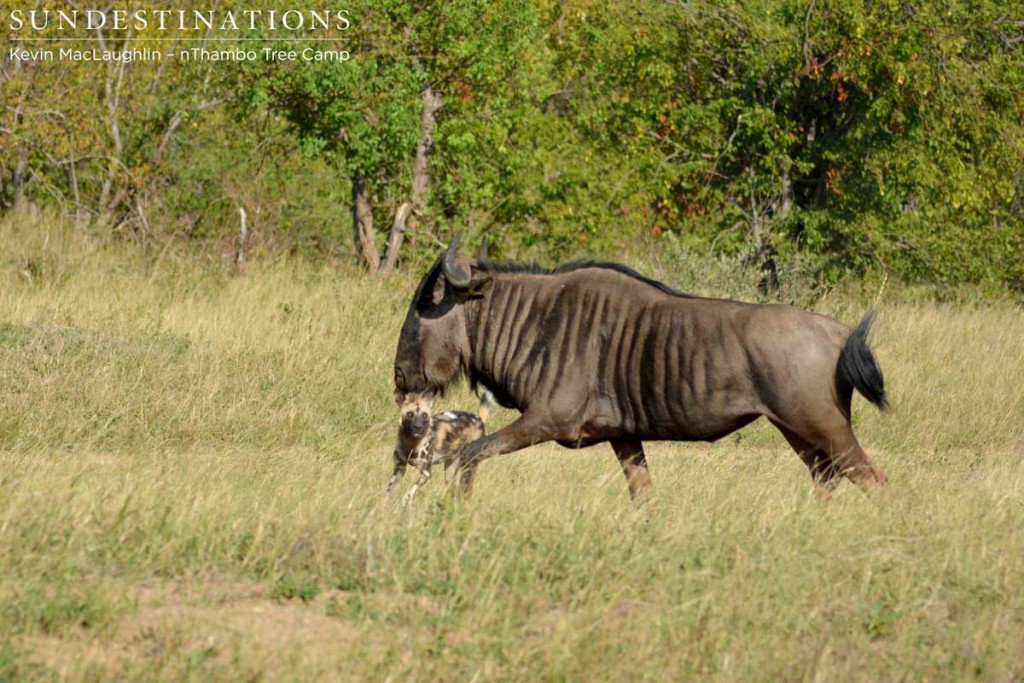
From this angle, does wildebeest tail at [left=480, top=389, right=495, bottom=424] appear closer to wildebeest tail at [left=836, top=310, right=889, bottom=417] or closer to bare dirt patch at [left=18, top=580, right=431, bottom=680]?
wildebeest tail at [left=836, top=310, right=889, bottom=417]

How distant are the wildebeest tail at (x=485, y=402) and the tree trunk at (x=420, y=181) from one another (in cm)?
710

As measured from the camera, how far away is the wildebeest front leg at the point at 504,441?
25.2 feet

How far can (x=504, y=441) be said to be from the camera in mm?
7793

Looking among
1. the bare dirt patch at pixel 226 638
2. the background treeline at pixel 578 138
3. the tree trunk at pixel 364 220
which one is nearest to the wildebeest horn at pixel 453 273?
the bare dirt patch at pixel 226 638

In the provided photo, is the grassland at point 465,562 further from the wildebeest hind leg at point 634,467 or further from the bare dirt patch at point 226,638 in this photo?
the wildebeest hind leg at point 634,467

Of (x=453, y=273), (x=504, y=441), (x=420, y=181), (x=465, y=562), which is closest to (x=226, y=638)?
(x=465, y=562)

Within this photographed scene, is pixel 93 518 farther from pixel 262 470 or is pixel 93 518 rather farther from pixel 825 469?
pixel 825 469

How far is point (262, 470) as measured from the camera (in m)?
8.55

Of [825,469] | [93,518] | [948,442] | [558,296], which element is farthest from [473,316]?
[948,442]

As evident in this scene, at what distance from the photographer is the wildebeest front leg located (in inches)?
303

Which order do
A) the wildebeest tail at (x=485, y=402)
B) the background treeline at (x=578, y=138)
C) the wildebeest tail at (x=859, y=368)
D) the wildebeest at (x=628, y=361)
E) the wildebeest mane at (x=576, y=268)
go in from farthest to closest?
the background treeline at (x=578, y=138) → the wildebeest tail at (x=485, y=402) → the wildebeest mane at (x=576, y=268) → the wildebeest at (x=628, y=361) → the wildebeest tail at (x=859, y=368)

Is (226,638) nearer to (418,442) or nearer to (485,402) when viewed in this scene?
(418,442)

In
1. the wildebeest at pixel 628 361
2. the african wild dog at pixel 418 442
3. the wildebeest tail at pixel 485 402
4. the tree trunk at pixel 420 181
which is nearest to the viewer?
the wildebeest at pixel 628 361

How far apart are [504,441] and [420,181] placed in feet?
31.0
